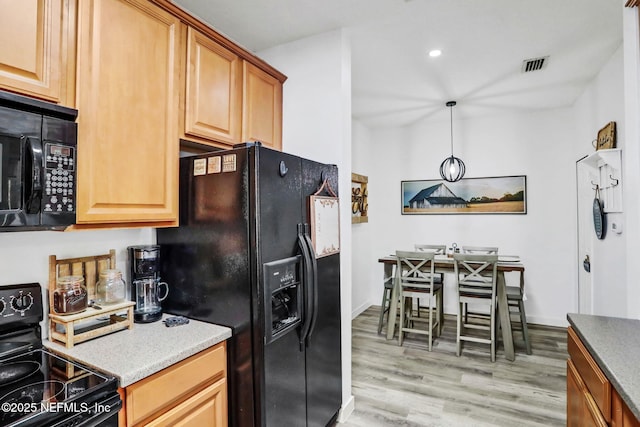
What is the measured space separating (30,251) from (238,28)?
185cm

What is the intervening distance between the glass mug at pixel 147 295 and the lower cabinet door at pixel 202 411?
519 mm

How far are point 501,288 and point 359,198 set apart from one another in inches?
81.6

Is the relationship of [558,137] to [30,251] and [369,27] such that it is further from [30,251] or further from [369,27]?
[30,251]

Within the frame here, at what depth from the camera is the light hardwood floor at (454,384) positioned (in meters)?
2.28

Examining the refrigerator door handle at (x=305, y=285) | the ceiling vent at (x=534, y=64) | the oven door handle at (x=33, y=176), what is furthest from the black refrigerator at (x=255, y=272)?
the ceiling vent at (x=534, y=64)

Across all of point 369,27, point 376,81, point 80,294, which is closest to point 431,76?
point 376,81

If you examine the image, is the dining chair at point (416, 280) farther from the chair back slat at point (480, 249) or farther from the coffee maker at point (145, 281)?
the coffee maker at point (145, 281)

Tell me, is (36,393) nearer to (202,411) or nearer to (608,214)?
(202,411)

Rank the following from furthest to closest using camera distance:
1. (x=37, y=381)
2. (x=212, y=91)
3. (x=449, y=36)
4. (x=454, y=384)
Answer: (x=454, y=384)
(x=449, y=36)
(x=212, y=91)
(x=37, y=381)

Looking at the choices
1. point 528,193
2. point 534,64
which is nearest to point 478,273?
point 528,193

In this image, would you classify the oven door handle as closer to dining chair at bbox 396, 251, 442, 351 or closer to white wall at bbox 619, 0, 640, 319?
white wall at bbox 619, 0, 640, 319

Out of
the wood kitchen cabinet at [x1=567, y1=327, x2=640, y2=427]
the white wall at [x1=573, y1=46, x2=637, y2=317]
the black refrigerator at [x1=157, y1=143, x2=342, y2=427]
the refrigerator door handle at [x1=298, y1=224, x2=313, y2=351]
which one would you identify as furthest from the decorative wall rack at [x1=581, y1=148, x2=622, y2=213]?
the refrigerator door handle at [x1=298, y1=224, x2=313, y2=351]

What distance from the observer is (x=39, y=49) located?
1.17m

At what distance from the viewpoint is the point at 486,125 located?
14.3ft
